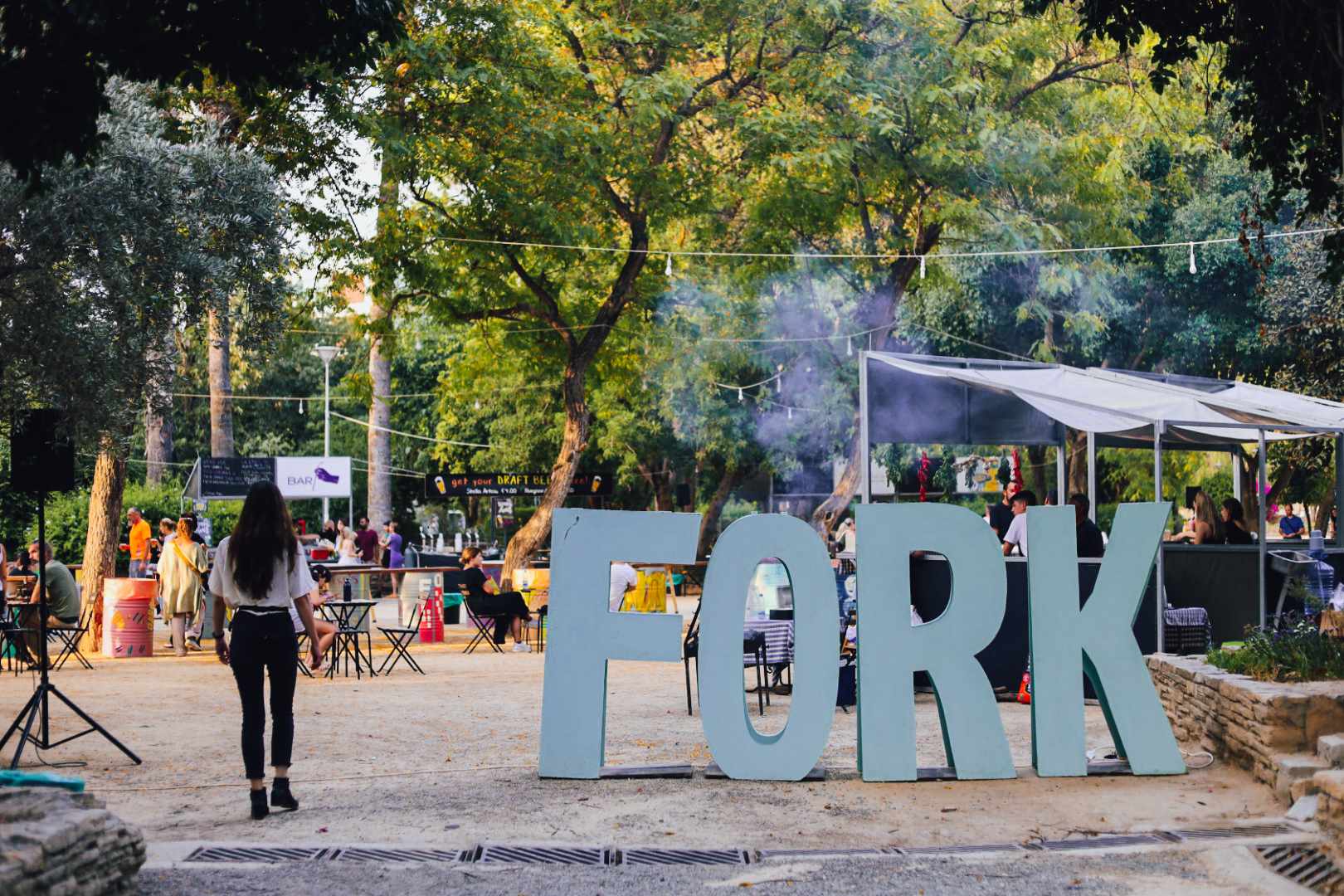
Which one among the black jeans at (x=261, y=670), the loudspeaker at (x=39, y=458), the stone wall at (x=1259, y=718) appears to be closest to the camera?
the black jeans at (x=261, y=670)

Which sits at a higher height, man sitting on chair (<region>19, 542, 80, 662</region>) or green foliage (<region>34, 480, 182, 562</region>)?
green foliage (<region>34, 480, 182, 562</region>)

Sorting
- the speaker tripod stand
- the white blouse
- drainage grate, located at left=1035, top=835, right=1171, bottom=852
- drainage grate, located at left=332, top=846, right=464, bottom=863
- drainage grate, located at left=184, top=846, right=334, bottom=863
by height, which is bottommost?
drainage grate, located at left=332, top=846, right=464, bottom=863

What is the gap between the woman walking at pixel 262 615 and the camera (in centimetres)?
655

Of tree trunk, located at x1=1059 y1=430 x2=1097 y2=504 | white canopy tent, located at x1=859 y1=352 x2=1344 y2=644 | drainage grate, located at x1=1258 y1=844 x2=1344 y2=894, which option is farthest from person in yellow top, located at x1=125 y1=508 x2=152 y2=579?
drainage grate, located at x1=1258 y1=844 x2=1344 y2=894

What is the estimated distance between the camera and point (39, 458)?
8.62m

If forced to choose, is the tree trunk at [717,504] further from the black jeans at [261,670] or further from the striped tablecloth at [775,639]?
the black jeans at [261,670]

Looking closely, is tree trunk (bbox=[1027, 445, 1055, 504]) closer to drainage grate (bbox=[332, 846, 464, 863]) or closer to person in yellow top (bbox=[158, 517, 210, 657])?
person in yellow top (bbox=[158, 517, 210, 657])

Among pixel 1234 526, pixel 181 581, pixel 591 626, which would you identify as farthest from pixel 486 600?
pixel 591 626

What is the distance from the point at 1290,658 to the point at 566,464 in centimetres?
1394

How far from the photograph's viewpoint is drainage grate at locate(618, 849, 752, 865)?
Result: 571 centimetres

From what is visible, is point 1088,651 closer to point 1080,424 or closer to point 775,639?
point 775,639

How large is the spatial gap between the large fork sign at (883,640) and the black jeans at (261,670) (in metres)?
1.47

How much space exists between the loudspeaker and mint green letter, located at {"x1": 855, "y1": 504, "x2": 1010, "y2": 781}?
509 cm

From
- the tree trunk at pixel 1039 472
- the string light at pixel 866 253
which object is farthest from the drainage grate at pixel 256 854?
the tree trunk at pixel 1039 472
